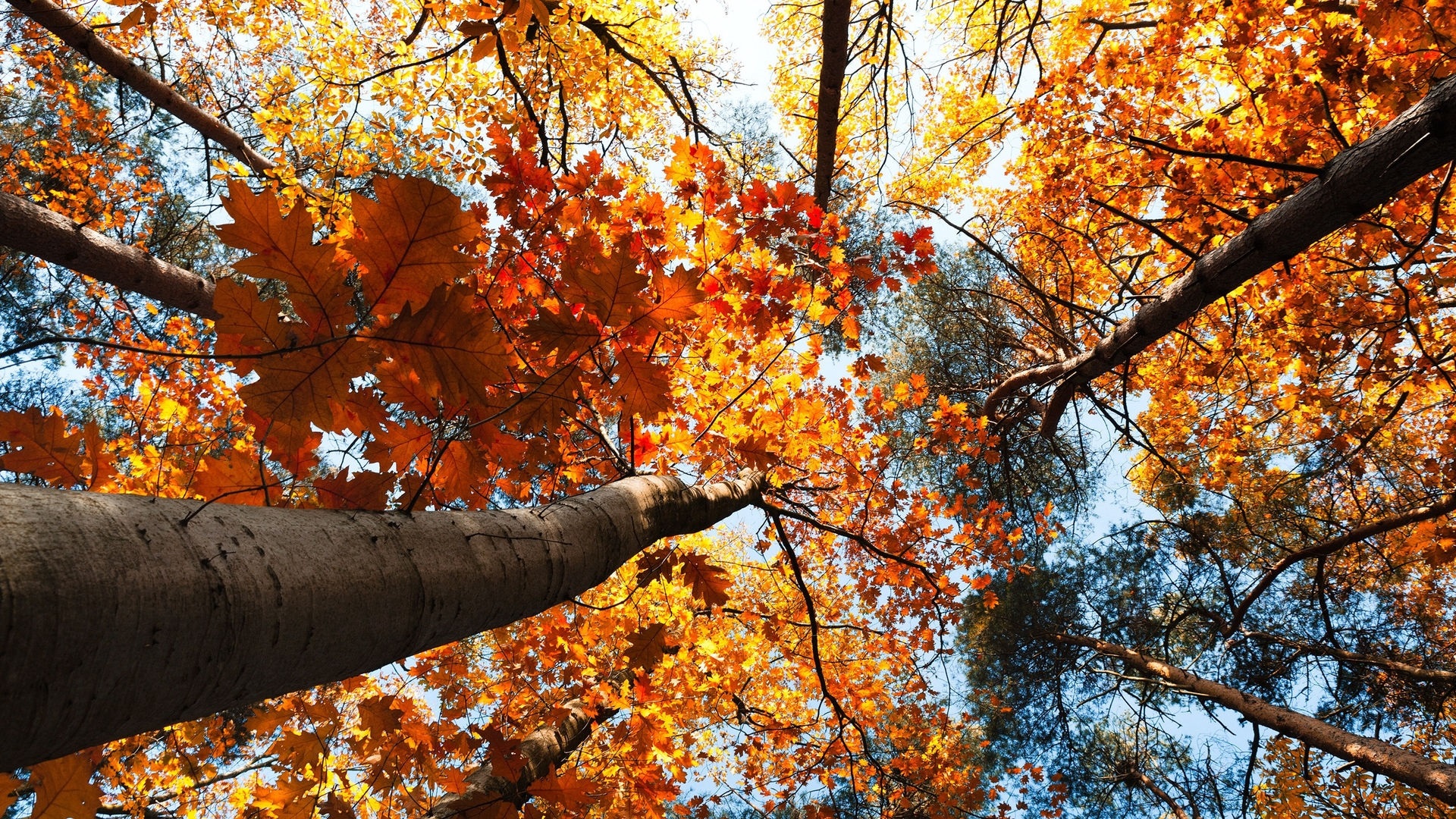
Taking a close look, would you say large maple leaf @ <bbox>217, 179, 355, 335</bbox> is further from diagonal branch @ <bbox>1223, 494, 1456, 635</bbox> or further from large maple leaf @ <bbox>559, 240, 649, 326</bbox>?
diagonal branch @ <bbox>1223, 494, 1456, 635</bbox>

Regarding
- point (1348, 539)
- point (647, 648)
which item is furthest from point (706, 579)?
point (1348, 539)

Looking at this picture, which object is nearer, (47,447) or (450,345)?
(450,345)

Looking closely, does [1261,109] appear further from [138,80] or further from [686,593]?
[138,80]

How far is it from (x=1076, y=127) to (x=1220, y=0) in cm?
117

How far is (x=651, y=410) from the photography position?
149cm

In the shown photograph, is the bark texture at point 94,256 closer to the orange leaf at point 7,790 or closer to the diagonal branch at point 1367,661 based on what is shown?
the orange leaf at point 7,790

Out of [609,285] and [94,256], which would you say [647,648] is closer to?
[609,285]

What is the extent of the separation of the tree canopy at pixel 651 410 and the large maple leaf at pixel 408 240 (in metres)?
0.01

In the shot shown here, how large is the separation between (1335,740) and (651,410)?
18.0 ft

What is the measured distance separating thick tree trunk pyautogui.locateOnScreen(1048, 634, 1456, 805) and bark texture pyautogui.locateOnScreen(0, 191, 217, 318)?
6.68m

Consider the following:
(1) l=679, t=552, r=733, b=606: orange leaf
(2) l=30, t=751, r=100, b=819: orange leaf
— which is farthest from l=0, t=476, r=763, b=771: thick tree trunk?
(1) l=679, t=552, r=733, b=606: orange leaf

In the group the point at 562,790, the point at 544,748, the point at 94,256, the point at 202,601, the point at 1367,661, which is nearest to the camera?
the point at 202,601

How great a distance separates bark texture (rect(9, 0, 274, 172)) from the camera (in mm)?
2893

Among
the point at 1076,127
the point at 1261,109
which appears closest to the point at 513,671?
the point at 1076,127
